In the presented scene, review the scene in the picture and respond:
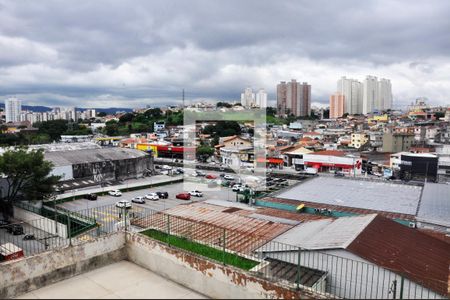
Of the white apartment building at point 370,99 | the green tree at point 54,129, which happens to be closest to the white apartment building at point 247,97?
the white apartment building at point 370,99

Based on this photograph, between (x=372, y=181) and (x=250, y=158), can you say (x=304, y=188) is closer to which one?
(x=372, y=181)

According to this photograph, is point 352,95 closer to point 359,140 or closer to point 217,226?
point 359,140

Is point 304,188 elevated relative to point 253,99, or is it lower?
lower

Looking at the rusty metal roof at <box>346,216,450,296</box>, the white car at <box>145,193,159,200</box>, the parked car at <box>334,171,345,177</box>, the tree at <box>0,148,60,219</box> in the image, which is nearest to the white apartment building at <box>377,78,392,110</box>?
the parked car at <box>334,171,345,177</box>

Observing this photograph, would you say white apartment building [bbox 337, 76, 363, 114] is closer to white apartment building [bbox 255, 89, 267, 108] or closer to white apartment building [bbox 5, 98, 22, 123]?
white apartment building [bbox 255, 89, 267, 108]

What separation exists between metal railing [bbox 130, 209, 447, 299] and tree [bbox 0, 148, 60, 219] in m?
10.1

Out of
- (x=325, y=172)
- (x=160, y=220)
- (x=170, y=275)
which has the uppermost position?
(x=170, y=275)

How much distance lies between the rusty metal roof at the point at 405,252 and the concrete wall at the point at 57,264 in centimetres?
390

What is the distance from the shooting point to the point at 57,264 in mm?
3361

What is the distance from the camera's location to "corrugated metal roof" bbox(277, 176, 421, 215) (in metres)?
14.1

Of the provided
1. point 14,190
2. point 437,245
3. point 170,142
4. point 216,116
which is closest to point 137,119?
point 216,116

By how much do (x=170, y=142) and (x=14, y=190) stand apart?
24.5 meters

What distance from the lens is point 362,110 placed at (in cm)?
9012

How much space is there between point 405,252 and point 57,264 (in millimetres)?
5959
